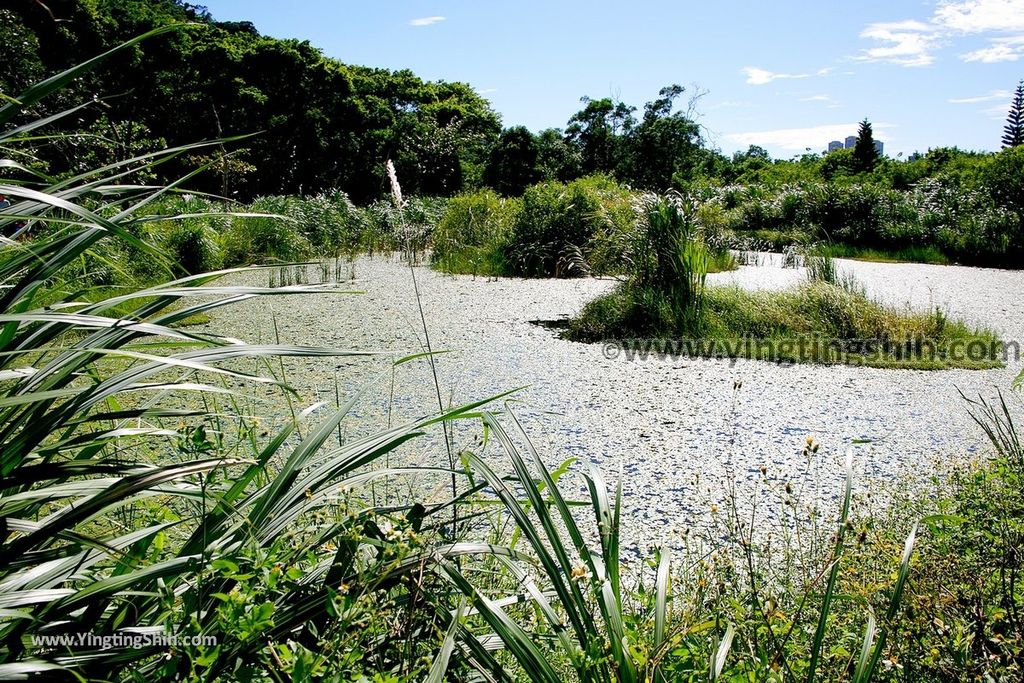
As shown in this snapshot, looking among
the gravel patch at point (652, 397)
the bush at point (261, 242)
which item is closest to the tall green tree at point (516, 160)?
the bush at point (261, 242)

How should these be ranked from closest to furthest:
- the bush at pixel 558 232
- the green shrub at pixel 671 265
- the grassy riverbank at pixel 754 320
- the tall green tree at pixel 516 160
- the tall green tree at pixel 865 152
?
the grassy riverbank at pixel 754 320 → the green shrub at pixel 671 265 → the bush at pixel 558 232 → the tall green tree at pixel 865 152 → the tall green tree at pixel 516 160

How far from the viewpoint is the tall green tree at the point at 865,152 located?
1434cm

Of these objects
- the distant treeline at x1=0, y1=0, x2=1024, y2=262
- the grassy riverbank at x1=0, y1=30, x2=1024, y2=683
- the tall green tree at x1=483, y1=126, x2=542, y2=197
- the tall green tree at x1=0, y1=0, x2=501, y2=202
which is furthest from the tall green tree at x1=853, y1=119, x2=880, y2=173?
the grassy riverbank at x1=0, y1=30, x2=1024, y2=683

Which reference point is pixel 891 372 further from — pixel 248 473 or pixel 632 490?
pixel 248 473

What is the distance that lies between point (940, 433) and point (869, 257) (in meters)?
6.69

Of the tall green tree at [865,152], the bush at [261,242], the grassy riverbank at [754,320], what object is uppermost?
the tall green tree at [865,152]

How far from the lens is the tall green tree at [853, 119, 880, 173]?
564 inches

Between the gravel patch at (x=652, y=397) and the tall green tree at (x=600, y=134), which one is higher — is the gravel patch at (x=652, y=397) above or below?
below

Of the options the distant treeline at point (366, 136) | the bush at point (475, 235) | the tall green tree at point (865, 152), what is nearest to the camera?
the bush at point (475, 235)

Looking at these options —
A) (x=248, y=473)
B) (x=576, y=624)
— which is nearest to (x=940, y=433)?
(x=576, y=624)

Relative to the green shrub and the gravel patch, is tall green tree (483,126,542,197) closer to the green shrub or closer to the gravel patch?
the gravel patch

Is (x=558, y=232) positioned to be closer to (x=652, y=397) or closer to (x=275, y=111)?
(x=652, y=397)

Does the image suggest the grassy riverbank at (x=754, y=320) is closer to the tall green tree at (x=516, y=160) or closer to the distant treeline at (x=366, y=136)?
the distant treeline at (x=366, y=136)

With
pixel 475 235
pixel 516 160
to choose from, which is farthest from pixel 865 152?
pixel 475 235
